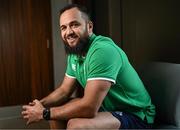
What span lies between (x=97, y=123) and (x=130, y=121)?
0.25 meters

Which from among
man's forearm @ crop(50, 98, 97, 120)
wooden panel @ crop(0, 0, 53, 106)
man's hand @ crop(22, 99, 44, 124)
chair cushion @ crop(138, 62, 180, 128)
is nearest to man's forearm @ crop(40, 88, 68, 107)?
→ man's hand @ crop(22, 99, 44, 124)

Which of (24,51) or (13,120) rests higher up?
(24,51)

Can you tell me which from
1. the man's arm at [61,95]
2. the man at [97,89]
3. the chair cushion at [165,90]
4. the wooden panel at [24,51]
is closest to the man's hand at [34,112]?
the man at [97,89]

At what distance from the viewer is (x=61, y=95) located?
1.88m

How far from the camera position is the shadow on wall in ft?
8.87

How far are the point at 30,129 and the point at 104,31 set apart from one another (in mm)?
1118

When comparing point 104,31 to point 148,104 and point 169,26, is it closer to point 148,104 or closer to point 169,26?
point 169,26

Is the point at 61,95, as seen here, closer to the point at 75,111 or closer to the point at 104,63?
the point at 75,111

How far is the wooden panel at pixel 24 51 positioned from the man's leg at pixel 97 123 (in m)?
1.35

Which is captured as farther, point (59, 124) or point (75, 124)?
point (59, 124)

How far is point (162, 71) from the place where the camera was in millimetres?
1828

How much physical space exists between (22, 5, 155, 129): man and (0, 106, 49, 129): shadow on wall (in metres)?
0.99

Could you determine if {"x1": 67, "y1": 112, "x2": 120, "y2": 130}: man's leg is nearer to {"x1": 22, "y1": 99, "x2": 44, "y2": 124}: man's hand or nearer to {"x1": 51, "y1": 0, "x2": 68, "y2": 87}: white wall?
{"x1": 22, "y1": 99, "x2": 44, "y2": 124}: man's hand

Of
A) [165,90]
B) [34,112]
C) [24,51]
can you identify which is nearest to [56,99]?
[34,112]
